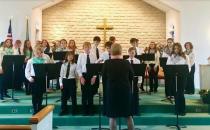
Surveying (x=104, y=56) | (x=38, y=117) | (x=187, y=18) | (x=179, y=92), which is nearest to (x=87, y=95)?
(x=104, y=56)

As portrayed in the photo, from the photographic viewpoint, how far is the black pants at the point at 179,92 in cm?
817

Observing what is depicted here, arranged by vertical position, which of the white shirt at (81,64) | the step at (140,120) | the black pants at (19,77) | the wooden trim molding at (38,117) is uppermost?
the white shirt at (81,64)

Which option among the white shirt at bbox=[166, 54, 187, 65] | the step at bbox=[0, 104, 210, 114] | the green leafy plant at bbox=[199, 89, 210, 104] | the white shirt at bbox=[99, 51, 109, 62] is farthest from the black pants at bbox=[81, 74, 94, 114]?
the green leafy plant at bbox=[199, 89, 210, 104]

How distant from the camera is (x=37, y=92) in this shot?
26.6 feet

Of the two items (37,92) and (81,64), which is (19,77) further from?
(81,64)

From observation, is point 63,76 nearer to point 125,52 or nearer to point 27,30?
point 27,30

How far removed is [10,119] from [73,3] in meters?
7.92

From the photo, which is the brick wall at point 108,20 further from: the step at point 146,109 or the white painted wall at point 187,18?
the step at point 146,109

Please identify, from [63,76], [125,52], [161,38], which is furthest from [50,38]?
[63,76]

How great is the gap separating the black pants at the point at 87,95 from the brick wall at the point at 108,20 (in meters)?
6.71

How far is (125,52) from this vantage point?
49.3ft

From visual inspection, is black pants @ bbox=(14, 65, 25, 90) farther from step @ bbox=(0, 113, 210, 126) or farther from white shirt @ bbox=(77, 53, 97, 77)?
white shirt @ bbox=(77, 53, 97, 77)

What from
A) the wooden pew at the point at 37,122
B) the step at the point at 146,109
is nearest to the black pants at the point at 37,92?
the step at the point at 146,109

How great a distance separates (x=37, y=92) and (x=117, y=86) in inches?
104
